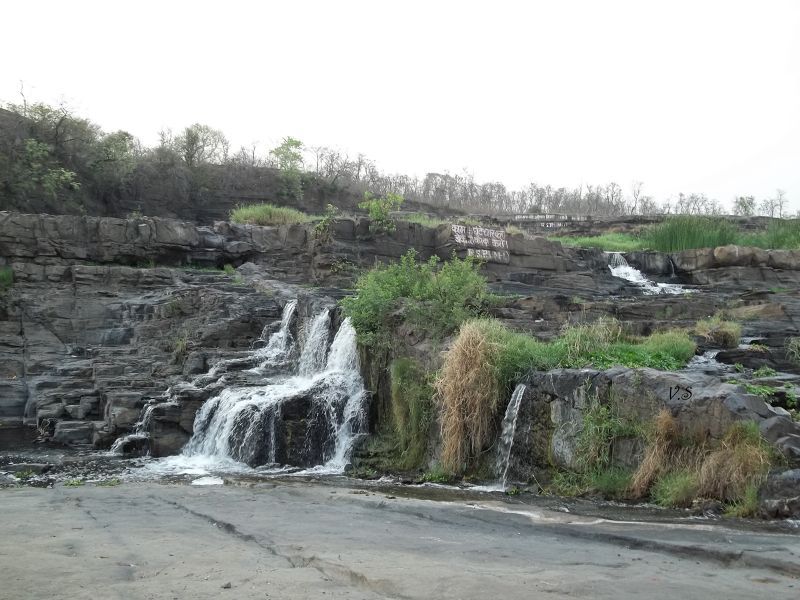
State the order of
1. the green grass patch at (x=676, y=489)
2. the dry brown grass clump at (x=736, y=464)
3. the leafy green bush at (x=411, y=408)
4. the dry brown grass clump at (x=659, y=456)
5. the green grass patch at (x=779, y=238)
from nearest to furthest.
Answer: the dry brown grass clump at (x=736, y=464), the green grass patch at (x=676, y=489), the dry brown grass clump at (x=659, y=456), the leafy green bush at (x=411, y=408), the green grass patch at (x=779, y=238)

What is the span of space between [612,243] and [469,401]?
2230 cm

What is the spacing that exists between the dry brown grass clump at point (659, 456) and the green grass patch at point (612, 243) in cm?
2046

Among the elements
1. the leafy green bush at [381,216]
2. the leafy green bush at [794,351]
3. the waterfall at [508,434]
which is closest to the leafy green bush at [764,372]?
the leafy green bush at [794,351]

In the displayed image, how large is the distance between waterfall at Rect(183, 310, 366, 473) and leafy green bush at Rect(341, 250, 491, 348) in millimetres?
913

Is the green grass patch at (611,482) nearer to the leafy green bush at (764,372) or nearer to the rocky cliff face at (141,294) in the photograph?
the leafy green bush at (764,372)

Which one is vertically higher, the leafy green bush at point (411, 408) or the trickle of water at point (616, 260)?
the trickle of water at point (616, 260)

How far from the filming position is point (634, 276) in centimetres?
2614

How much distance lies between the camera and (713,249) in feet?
81.7

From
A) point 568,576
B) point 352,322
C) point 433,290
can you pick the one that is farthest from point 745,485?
point 352,322

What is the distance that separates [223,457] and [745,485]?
8604 mm

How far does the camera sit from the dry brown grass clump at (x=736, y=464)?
738 centimetres

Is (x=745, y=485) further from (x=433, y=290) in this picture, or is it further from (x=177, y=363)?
(x=177, y=363)

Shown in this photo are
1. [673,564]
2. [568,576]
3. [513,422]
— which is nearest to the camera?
[568,576]

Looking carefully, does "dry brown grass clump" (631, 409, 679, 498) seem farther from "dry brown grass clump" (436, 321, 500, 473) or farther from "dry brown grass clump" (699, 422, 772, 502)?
"dry brown grass clump" (436, 321, 500, 473)
